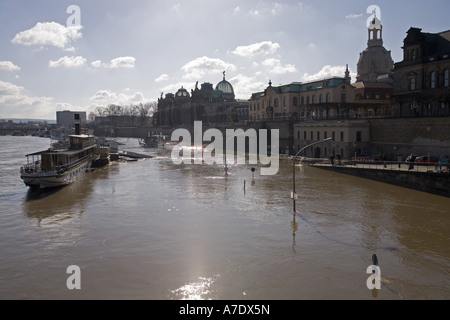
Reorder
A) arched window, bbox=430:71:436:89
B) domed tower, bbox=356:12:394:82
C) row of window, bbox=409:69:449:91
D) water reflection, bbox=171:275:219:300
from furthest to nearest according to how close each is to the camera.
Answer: domed tower, bbox=356:12:394:82 < arched window, bbox=430:71:436:89 < row of window, bbox=409:69:449:91 < water reflection, bbox=171:275:219:300

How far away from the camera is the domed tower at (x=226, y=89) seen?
166 m

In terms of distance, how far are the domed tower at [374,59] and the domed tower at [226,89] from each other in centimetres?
6108

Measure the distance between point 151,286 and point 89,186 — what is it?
32.1m

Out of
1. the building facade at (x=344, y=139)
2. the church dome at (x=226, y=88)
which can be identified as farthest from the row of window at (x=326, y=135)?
the church dome at (x=226, y=88)

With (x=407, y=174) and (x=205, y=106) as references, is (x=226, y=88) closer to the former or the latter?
(x=205, y=106)

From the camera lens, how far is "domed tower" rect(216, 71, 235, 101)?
6537 inches

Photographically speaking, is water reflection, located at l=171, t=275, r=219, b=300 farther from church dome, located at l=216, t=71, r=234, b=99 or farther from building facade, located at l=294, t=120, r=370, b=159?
church dome, located at l=216, t=71, r=234, b=99

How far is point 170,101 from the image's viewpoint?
187750 millimetres

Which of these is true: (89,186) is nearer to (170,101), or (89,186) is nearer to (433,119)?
(433,119)

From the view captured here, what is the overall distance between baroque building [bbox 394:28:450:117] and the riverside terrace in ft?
39.9

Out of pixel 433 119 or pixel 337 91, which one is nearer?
pixel 433 119

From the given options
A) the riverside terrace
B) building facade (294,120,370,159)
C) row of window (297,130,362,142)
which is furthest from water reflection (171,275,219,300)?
row of window (297,130,362,142)

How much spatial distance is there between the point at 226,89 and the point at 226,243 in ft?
491
